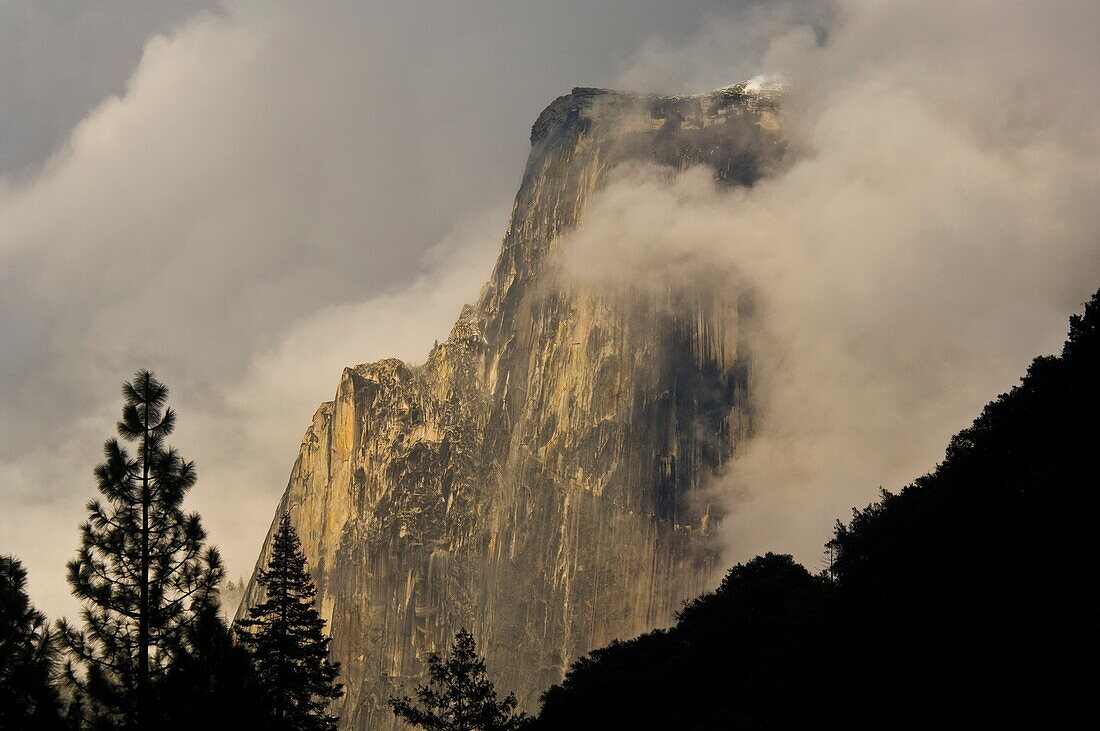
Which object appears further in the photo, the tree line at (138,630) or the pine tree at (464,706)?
the pine tree at (464,706)

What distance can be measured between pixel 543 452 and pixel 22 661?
345 feet

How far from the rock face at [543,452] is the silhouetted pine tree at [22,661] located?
95488 millimetres

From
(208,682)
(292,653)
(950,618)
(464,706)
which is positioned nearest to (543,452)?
(464,706)

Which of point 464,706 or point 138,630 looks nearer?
point 138,630

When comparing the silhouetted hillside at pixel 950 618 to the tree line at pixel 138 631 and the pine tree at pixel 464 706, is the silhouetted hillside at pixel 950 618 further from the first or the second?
the tree line at pixel 138 631

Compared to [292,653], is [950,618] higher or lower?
lower

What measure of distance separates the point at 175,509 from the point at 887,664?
55.3ft

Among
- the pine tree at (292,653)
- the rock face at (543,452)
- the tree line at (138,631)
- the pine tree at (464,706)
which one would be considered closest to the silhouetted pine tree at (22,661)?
the tree line at (138,631)

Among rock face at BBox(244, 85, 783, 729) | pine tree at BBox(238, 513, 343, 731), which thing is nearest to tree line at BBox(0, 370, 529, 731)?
pine tree at BBox(238, 513, 343, 731)

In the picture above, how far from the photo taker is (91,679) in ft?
88.1

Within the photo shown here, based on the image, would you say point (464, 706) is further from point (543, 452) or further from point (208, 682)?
point (543, 452)

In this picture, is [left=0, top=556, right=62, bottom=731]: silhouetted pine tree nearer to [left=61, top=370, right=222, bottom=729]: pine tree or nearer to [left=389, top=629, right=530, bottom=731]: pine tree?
[left=61, top=370, right=222, bottom=729]: pine tree

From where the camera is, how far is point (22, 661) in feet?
88.4

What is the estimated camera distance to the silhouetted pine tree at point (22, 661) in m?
25.7
